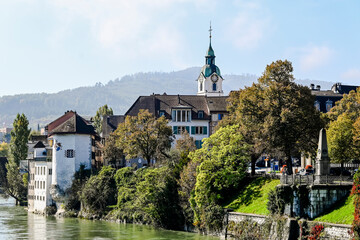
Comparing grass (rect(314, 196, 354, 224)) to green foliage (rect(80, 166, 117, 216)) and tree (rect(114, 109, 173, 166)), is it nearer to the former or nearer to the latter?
tree (rect(114, 109, 173, 166))

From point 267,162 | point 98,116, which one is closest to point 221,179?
point 267,162

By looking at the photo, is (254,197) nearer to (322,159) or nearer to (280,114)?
Answer: (280,114)

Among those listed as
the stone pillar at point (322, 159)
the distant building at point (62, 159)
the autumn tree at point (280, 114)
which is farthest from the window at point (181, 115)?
the stone pillar at point (322, 159)

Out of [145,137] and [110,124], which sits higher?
[110,124]

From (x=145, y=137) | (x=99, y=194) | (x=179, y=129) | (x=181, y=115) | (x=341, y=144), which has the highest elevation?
(x=181, y=115)

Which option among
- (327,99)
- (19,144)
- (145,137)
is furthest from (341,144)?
(19,144)

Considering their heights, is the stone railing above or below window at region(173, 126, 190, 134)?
below

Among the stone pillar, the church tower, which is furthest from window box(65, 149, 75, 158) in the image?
the church tower

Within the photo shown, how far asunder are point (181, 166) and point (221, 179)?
7.18 metres

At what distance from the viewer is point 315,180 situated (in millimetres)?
57062

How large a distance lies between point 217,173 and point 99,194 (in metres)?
26.6

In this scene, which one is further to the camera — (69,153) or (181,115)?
(181,115)

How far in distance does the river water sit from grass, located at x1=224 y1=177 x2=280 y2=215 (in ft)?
13.7

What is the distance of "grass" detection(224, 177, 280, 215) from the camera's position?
63.5 m
